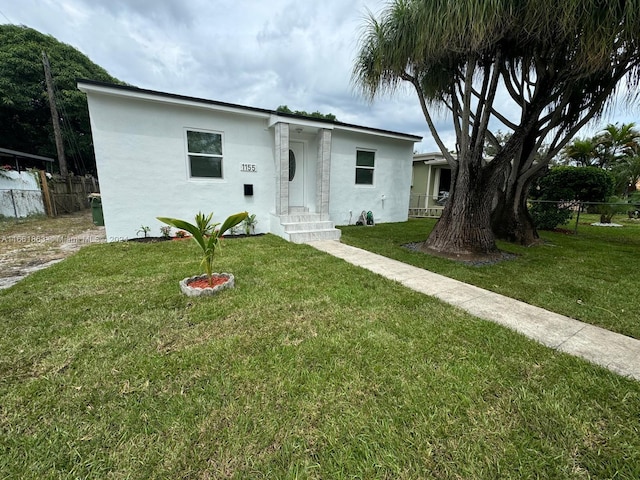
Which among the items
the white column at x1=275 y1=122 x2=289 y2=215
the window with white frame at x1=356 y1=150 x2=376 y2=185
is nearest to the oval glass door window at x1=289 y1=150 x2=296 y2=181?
the white column at x1=275 y1=122 x2=289 y2=215

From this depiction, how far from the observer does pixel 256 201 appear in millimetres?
7543

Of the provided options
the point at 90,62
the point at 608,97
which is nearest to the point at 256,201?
the point at 608,97

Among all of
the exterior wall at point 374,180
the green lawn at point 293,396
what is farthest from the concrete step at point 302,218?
the green lawn at point 293,396

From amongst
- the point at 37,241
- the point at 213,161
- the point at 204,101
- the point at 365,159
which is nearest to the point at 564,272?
the point at 365,159

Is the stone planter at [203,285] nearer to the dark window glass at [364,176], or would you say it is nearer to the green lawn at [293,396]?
the green lawn at [293,396]

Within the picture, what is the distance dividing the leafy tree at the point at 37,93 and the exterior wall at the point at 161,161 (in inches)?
628

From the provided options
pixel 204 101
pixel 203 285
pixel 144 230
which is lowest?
pixel 203 285

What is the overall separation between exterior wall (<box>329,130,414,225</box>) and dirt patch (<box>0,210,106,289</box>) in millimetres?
6736

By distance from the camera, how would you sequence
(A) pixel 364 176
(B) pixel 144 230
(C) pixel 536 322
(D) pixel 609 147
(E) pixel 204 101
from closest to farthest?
1. (C) pixel 536 322
2. (E) pixel 204 101
3. (B) pixel 144 230
4. (A) pixel 364 176
5. (D) pixel 609 147

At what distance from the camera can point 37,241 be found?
6.28 m

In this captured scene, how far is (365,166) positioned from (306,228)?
3.74 metres

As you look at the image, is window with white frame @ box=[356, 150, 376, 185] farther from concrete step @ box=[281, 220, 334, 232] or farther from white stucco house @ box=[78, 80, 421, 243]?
concrete step @ box=[281, 220, 334, 232]

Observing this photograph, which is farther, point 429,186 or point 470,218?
point 429,186

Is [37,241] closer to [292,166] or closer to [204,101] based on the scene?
[204,101]
